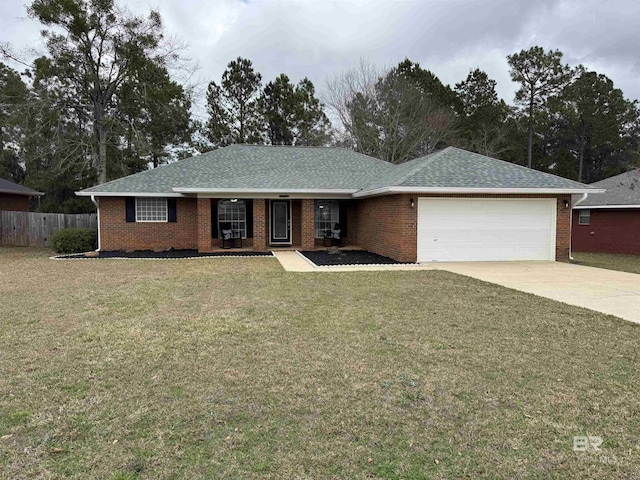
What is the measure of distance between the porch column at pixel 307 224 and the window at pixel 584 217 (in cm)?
1271

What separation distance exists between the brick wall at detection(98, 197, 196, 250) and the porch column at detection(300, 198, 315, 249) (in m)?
4.18

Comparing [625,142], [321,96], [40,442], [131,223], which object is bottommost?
[40,442]

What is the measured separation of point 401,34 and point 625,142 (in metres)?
19.6

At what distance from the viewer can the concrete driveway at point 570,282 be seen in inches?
279

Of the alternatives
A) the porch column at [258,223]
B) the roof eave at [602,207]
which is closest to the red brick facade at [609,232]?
the roof eave at [602,207]

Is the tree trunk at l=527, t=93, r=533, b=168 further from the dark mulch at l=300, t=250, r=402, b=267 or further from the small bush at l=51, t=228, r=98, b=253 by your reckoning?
the small bush at l=51, t=228, r=98, b=253

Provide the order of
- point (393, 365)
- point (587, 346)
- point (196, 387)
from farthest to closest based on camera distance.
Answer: point (587, 346)
point (393, 365)
point (196, 387)

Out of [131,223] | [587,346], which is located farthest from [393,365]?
[131,223]

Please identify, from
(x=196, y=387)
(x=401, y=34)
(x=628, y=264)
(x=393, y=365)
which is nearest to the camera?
(x=196, y=387)

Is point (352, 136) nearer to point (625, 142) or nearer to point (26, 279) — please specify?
point (625, 142)

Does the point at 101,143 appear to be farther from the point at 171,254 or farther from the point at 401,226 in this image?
the point at 401,226

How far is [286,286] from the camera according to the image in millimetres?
8539

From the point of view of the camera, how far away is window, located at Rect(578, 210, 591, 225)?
1885 cm

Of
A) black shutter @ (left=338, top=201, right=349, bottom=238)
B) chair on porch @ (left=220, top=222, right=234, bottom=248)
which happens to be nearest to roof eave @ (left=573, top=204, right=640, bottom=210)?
black shutter @ (left=338, top=201, right=349, bottom=238)
